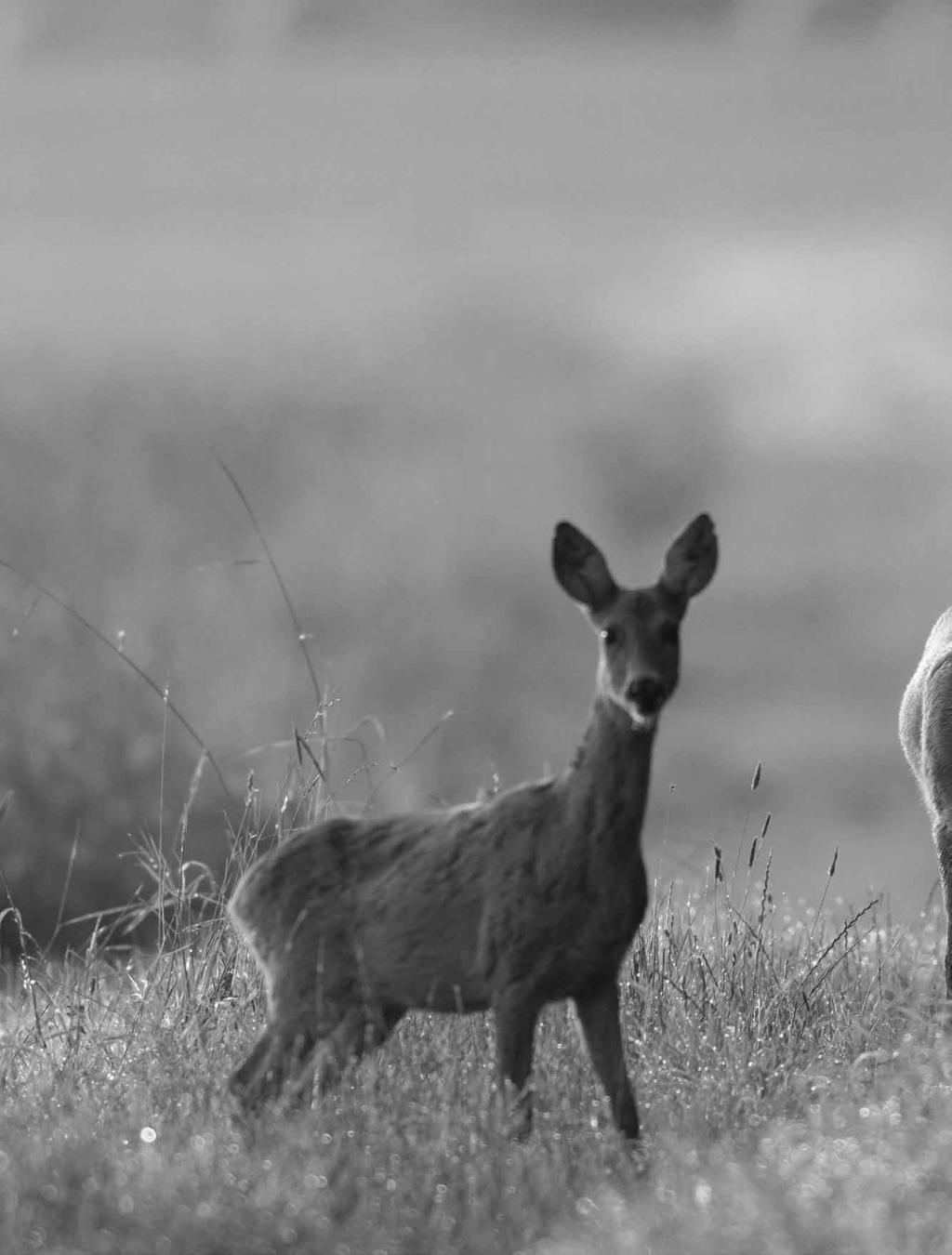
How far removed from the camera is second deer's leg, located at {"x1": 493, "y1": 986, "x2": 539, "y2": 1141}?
5000 mm

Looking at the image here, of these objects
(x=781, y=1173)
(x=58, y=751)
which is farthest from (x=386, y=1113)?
(x=58, y=751)

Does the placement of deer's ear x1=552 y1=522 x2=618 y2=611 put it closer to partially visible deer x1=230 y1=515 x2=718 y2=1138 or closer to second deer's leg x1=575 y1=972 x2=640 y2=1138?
partially visible deer x1=230 y1=515 x2=718 y2=1138

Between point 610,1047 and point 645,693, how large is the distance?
1.03 m

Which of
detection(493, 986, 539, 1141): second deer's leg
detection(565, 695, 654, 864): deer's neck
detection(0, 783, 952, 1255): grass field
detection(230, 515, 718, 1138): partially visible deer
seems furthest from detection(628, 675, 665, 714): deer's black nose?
detection(0, 783, 952, 1255): grass field

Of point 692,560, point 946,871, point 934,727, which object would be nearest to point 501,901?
point 692,560

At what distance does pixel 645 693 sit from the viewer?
4.68 metres

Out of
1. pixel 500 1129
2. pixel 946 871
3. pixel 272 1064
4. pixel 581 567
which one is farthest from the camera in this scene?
pixel 946 871

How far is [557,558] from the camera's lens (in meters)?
4.94

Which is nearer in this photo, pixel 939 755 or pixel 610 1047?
pixel 610 1047

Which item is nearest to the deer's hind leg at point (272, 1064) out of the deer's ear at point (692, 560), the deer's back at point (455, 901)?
the deer's back at point (455, 901)

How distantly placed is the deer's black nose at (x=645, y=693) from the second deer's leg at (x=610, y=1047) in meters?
0.84

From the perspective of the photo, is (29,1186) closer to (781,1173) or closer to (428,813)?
(428,813)

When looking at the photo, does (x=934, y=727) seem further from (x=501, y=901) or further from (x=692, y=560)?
(x=501, y=901)

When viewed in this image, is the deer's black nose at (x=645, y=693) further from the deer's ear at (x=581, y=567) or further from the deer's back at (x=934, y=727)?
the deer's back at (x=934, y=727)
